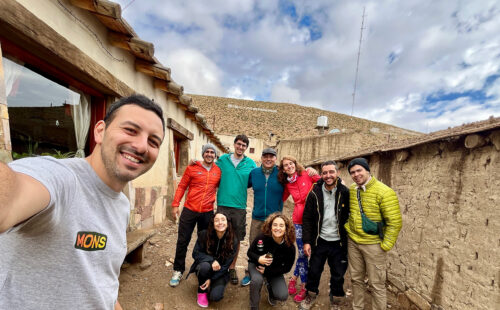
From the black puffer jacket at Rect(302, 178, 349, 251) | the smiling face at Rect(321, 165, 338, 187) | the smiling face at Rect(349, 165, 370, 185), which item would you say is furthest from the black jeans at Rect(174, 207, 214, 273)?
the smiling face at Rect(349, 165, 370, 185)

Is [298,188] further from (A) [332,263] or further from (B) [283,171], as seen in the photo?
(A) [332,263]

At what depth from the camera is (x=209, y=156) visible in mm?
3373

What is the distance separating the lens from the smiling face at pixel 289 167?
312cm

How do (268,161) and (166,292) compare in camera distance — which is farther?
(268,161)

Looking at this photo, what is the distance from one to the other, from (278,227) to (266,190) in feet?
1.86

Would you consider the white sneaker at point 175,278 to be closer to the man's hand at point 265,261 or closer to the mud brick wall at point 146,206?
the mud brick wall at point 146,206

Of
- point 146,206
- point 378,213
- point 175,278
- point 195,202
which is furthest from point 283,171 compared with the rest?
point 146,206

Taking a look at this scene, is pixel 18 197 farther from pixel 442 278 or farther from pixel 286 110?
pixel 286 110

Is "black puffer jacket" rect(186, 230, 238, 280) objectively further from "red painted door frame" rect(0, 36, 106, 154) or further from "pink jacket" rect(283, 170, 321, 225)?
"red painted door frame" rect(0, 36, 106, 154)

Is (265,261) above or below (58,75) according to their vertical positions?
below

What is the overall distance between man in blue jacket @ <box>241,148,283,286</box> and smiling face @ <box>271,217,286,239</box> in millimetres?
293

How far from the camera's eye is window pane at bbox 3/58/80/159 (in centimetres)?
210

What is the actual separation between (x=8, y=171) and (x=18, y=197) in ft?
0.25

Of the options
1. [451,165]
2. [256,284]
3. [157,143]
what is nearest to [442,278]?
[451,165]
